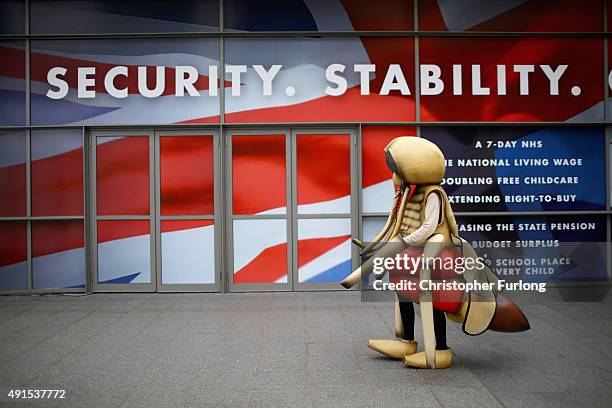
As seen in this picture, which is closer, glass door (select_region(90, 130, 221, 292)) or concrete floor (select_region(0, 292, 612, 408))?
concrete floor (select_region(0, 292, 612, 408))

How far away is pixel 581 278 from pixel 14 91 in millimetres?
8833

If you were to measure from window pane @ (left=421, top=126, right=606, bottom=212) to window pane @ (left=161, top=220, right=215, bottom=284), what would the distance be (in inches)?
141

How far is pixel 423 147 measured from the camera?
5.11 metres

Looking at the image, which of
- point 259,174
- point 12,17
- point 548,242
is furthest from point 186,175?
point 548,242

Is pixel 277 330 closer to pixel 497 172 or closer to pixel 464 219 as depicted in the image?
pixel 464 219

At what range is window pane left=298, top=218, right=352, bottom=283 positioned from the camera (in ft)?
28.2

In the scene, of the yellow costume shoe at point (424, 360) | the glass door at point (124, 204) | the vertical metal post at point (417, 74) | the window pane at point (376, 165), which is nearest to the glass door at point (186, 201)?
the glass door at point (124, 204)

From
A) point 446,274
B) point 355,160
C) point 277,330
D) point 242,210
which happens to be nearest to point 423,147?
point 446,274

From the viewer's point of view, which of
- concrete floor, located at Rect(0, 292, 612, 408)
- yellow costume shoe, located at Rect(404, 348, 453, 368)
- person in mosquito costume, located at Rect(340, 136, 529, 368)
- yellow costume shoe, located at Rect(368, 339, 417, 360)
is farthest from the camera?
yellow costume shoe, located at Rect(368, 339, 417, 360)

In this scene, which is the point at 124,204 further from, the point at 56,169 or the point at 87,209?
the point at 56,169

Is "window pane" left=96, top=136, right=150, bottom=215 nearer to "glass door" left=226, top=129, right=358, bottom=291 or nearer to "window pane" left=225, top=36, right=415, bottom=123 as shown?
"glass door" left=226, top=129, right=358, bottom=291

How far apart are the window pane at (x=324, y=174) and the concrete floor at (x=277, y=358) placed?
146cm

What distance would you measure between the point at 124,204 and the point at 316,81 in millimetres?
3386

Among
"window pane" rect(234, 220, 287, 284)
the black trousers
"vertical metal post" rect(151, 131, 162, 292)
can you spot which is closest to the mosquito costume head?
the black trousers
